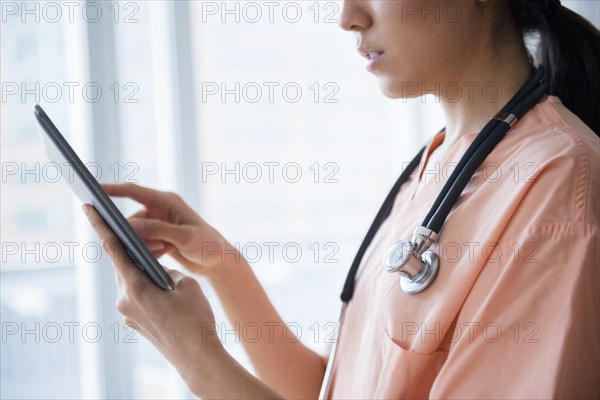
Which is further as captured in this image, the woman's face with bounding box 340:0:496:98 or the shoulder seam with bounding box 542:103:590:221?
the woman's face with bounding box 340:0:496:98

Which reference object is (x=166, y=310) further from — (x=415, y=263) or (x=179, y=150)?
(x=179, y=150)

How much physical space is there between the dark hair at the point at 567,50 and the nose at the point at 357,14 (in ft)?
0.70

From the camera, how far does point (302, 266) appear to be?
1944mm

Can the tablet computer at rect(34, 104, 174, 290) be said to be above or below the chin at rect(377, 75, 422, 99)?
below

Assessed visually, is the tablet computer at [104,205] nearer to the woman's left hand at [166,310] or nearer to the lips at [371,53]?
the woman's left hand at [166,310]

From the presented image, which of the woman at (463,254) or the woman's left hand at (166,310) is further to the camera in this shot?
the woman's left hand at (166,310)

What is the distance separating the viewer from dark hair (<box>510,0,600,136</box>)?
931 mm

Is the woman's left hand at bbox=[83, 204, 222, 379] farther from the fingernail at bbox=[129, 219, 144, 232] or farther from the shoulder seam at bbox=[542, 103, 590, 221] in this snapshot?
the shoulder seam at bbox=[542, 103, 590, 221]

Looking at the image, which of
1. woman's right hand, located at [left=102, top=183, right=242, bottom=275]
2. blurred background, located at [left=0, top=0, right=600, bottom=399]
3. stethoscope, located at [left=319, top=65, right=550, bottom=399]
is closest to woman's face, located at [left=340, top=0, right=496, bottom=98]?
stethoscope, located at [left=319, top=65, right=550, bottom=399]

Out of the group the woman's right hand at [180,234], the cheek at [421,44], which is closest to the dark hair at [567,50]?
the cheek at [421,44]

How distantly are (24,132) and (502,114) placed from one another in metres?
0.92

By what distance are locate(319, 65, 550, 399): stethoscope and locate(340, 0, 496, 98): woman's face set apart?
10cm

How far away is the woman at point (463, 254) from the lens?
657 mm

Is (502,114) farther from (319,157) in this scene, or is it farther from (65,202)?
(319,157)
